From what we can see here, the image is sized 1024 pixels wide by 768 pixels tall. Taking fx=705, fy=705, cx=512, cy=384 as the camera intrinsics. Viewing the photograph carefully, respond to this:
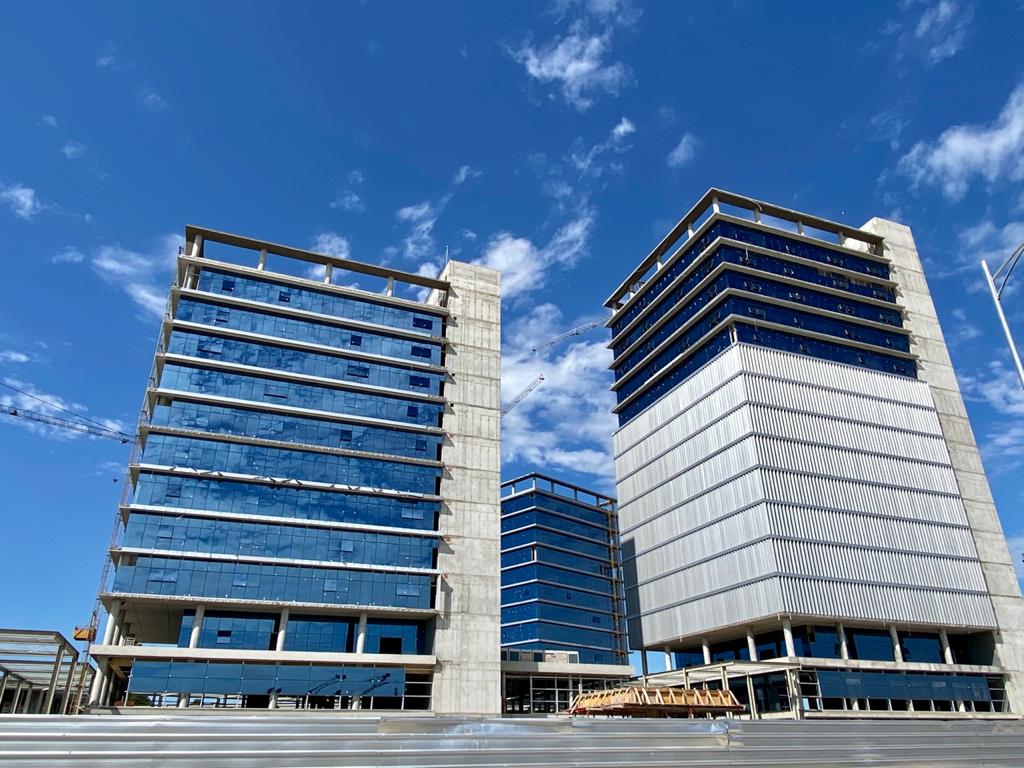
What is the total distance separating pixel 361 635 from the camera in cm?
Result: 6250

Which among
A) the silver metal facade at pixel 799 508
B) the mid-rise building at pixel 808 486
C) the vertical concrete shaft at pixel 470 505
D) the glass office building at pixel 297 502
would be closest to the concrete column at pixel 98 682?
the glass office building at pixel 297 502

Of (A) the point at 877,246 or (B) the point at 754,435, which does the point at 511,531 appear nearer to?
(B) the point at 754,435

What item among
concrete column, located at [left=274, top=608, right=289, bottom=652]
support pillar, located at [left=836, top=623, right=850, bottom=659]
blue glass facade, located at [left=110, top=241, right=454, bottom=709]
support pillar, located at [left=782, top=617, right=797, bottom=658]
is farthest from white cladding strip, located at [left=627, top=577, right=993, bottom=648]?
concrete column, located at [left=274, top=608, right=289, bottom=652]

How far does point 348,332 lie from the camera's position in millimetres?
74562

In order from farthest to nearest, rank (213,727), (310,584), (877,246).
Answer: (877,246) < (310,584) < (213,727)

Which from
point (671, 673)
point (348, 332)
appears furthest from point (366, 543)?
point (671, 673)

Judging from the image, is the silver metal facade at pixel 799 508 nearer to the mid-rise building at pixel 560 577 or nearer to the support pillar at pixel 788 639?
the support pillar at pixel 788 639

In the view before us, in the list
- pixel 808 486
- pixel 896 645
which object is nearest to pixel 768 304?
pixel 808 486

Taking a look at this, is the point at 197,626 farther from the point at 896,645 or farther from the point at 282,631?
the point at 896,645

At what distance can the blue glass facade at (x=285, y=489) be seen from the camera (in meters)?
58.8

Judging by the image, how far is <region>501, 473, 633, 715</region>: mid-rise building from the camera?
408 ft

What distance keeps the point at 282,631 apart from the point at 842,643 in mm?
51111

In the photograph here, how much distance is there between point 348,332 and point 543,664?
1591 inches

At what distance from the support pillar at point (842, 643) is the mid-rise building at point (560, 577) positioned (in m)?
56.9
